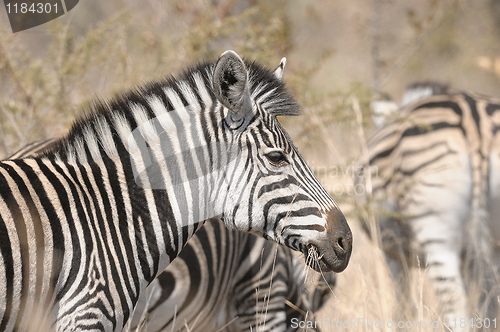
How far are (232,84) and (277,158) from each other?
49 cm

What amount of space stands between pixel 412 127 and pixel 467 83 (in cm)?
1429

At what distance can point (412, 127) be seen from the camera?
16.1 ft

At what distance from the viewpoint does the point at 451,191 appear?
14.0 feet

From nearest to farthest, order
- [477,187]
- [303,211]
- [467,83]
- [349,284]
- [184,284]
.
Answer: [303,211] → [184,284] → [477,187] → [349,284] → [467,83]

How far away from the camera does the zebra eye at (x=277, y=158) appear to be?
2357 mm

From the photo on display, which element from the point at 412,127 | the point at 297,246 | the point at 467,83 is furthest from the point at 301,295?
the point at 467,83

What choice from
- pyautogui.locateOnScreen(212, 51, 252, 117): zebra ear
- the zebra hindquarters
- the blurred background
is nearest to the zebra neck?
pyautogui.locateOnScreen(212, 51, 252, 117): zebra ear

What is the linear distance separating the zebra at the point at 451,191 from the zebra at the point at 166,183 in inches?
89.1

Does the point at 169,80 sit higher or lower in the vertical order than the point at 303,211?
higher

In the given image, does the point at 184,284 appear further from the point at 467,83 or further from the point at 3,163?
the point at 467,83

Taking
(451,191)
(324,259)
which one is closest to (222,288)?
(324,259)

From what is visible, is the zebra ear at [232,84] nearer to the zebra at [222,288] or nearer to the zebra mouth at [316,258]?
the zebra mouth at [316,258]

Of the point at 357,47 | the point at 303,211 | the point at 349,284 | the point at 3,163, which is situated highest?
the point at 357,47

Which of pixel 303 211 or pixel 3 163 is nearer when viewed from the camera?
pixel 3 163
